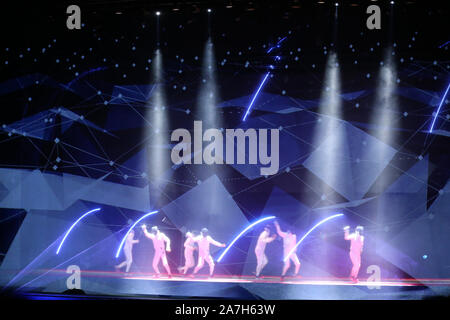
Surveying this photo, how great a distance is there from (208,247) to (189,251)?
0.24 m

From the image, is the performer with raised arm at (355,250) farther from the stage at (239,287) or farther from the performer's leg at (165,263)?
the performer's leg at (165,263)

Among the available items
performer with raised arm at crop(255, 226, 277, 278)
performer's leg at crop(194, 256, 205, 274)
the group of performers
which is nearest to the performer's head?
the group of performers

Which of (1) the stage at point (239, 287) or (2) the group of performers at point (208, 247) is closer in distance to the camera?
(1) the stage at point (239, 287)

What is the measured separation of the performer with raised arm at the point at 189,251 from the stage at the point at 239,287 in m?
0.12

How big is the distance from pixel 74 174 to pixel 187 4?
8.24 ft

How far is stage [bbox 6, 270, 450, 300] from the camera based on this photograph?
13.5 ft

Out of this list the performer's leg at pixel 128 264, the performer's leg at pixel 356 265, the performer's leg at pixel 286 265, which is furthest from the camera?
the performer's leg at pixel 128 264

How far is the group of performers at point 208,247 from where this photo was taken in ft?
13.9

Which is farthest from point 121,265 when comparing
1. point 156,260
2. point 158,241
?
point 158,241

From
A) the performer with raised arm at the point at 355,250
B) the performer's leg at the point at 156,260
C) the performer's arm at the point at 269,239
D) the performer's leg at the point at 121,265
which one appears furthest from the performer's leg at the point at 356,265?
the performer's leg at the point at 121,265

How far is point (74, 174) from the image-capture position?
4.54 meters

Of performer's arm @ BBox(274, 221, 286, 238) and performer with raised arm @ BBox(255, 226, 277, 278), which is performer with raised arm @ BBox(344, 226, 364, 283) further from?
performer with raised arm @ BBox(255, 226, 277, 278)

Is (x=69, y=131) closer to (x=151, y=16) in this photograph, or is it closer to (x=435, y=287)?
(x=151, y=16)

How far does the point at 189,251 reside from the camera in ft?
14.4
